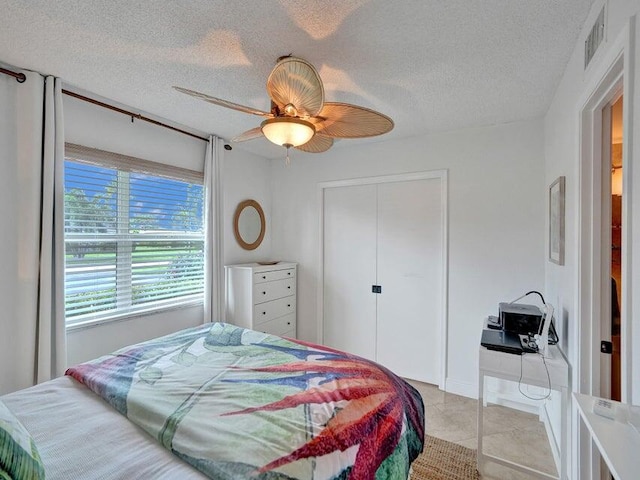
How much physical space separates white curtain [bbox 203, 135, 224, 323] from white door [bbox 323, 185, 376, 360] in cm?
120

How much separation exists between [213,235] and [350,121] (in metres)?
1.98

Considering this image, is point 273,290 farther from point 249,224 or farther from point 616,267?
point 616,267

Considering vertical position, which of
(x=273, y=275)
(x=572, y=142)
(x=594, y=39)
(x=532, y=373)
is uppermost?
(x=594, y=39)

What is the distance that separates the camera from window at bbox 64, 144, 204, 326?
230cm

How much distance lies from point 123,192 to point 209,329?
53.5 inches

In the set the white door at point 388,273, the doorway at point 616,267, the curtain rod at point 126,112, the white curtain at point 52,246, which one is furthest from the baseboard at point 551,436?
the curtain rod at point 126,112

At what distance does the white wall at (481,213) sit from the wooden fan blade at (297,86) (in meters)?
1.86

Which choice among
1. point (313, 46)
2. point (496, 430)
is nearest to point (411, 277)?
point (496, 430)

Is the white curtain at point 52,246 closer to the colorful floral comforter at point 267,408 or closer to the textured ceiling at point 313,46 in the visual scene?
the textured ceiling at point 313,46

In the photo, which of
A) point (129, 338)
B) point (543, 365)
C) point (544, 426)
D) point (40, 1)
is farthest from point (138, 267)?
point (544, 426)

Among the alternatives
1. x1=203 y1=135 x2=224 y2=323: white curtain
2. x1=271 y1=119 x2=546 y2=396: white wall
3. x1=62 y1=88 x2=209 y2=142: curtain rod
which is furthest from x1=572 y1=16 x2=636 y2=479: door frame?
x1=62 y1=88 x2=209 y2=142: curtain rod

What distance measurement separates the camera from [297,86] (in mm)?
1482

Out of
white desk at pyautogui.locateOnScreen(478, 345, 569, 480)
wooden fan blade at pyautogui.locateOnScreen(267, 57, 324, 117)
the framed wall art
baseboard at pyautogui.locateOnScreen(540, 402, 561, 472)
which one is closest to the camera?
wooden fan blade at pyautogui.locateOnScreen(267, 57, 324, 117)

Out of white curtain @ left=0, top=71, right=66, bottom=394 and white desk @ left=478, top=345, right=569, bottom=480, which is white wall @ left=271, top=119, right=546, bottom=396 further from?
white curtain @ left=0, top=71, right=66, bottom=394
